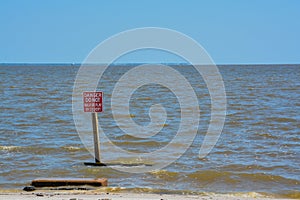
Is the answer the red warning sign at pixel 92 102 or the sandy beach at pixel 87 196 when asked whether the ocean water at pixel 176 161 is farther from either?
the red warning sign at pixel 92 102

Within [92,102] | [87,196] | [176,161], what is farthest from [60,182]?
[176,161]

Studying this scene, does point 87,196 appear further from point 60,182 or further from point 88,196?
point 60,182

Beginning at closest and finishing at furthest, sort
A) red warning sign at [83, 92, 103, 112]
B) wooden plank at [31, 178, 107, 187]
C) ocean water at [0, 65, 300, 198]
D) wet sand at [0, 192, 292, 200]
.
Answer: wet sand at [0, 192, 292, 200] → wooden plank at [31, 178, 107, 187] → ocean water at [0, 65, 300, 198] → red warning sign at [83, 92, 103, 112]

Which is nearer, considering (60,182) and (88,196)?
(88,196)

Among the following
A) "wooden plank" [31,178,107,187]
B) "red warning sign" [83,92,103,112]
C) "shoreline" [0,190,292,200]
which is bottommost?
"shoreline" [0,190,292,200]

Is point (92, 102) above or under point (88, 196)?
above

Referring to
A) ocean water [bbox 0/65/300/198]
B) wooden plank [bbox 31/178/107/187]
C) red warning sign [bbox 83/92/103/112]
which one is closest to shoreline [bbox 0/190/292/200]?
wooden plank [bbox 31/178/107/187]

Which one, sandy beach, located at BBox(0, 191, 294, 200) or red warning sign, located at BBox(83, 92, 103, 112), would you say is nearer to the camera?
sandy beach, located at BBox(0, 191, 294, 200)

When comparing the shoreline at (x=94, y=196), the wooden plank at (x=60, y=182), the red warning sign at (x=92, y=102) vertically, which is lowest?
the shoreline at (x=94, y=196)

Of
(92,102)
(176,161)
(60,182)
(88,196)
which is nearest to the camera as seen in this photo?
(88,196)

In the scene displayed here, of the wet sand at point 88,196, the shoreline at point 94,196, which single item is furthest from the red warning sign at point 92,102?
the wet sand at point 88,196

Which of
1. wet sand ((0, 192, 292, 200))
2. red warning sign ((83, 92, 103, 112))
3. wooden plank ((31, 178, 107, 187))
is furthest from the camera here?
red warning sign ((83, 92, 103, 112))

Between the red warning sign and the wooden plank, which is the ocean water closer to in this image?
the wooden plank

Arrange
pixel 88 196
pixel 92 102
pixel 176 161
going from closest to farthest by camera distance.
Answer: pixel 88 196 → pixel 92 102 → pixel 176 161
